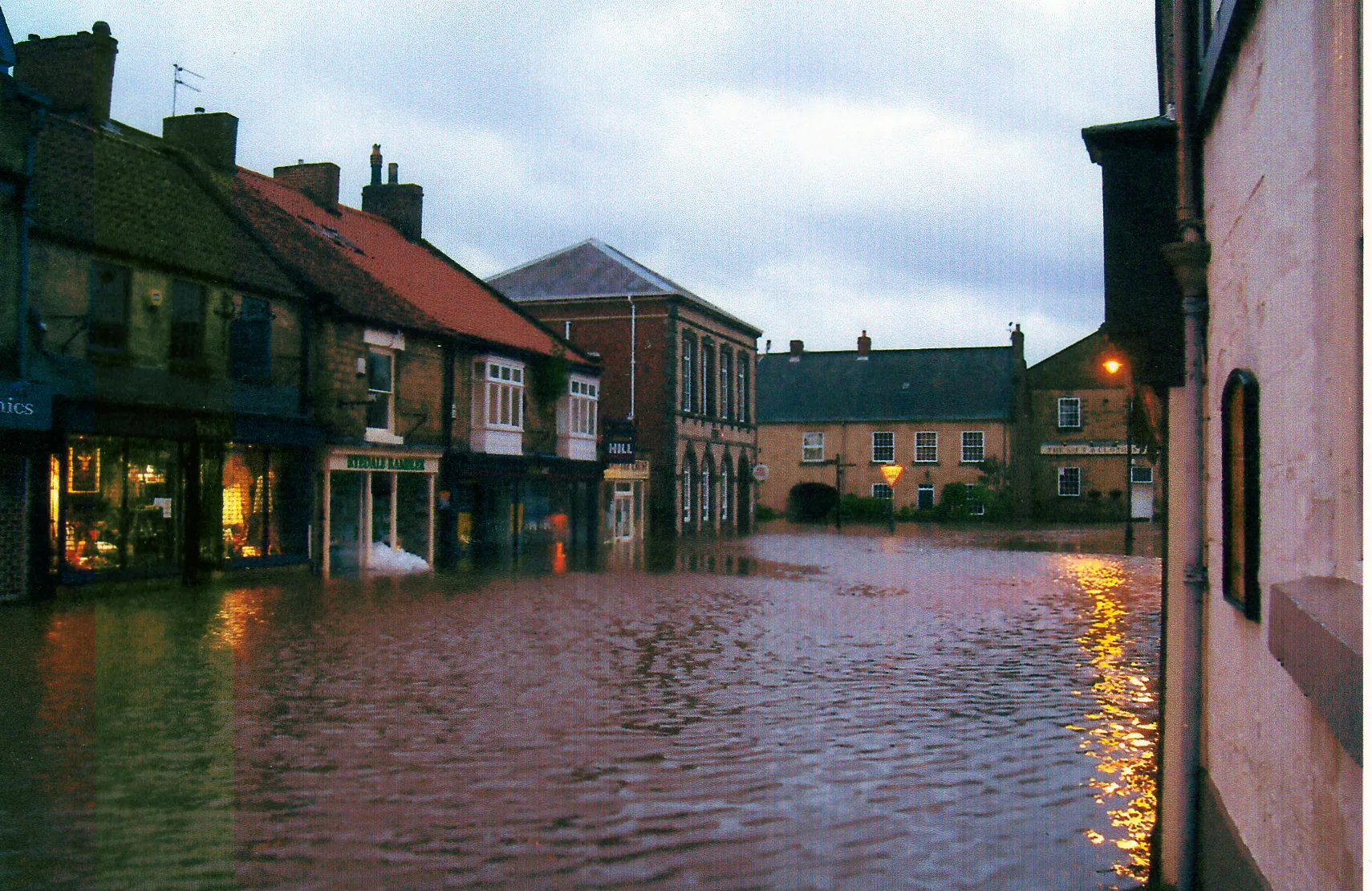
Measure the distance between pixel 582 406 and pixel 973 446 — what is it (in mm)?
37396

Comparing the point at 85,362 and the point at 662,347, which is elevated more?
the point at 662,347

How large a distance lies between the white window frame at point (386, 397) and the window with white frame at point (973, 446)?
1863 inches

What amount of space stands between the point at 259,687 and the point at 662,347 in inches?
1458

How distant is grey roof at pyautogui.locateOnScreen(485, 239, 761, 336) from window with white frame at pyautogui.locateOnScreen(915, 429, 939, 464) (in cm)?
2536

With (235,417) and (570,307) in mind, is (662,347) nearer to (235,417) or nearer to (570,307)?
(570,307)

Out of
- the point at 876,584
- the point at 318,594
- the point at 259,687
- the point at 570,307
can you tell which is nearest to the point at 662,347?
the point at 570,307

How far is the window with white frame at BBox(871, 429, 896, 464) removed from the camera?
7225cm

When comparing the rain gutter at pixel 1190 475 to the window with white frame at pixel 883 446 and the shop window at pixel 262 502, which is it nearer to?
the shop window at pixel 262 502

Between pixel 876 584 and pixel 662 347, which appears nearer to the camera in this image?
pixel 876 584

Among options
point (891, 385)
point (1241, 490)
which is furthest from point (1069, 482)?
point (1241, 490)

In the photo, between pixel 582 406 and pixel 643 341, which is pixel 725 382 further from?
pixel 582 406

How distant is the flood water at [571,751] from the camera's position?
617 cm

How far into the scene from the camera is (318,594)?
2102 cm

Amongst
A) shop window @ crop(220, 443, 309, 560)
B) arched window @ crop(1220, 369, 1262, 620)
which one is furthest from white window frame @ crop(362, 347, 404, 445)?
arched window @ crop(1220, 369, 1262, 620)
